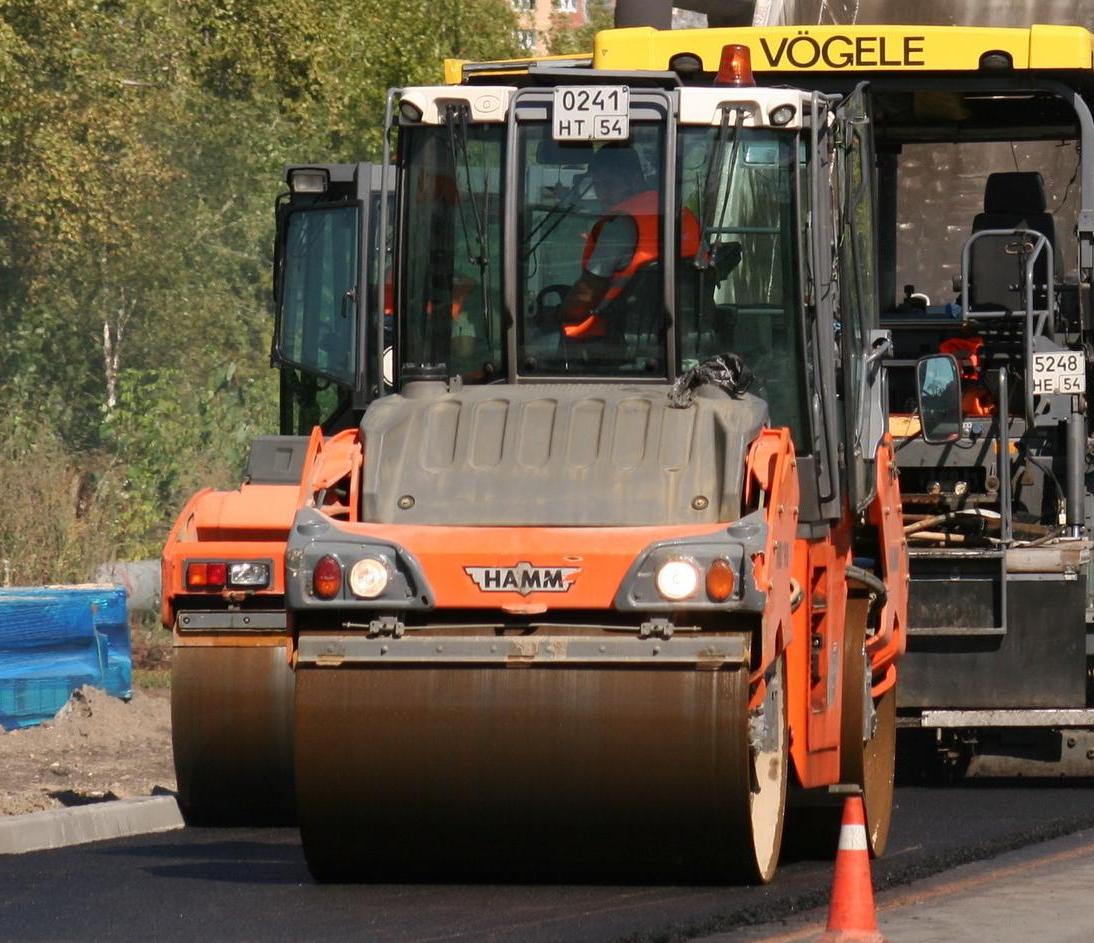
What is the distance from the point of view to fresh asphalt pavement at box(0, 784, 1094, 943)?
24.6 feet

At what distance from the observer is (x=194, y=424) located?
87.2 ft

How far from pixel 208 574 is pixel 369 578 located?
2.69 m

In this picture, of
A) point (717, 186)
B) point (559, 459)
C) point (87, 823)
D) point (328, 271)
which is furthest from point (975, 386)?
point (87, 823)

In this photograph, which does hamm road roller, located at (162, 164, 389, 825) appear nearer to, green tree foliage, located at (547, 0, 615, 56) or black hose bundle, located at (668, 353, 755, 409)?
black hose bundle, located at (668, 353, 755, 409)

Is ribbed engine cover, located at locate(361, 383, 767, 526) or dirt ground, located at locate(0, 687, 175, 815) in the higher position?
ribbed engine cover, located at locate(361, 383, 767, 526)

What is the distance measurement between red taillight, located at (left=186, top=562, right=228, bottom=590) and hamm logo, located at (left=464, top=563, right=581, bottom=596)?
276 centimetres

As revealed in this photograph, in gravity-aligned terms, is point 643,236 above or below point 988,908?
above

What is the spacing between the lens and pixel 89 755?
13.0 m

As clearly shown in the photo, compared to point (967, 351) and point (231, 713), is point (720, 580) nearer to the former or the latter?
point (231, 713)

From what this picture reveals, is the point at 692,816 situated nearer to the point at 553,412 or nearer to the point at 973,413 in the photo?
the point at 553,412

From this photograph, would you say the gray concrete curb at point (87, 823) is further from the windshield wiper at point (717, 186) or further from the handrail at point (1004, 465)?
the handrail at point (1004, 465)

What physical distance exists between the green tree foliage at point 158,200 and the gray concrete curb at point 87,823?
11.6 metres

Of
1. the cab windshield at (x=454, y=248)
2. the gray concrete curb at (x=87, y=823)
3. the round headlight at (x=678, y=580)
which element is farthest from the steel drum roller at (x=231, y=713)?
the round headlight at (x=678, y=580)

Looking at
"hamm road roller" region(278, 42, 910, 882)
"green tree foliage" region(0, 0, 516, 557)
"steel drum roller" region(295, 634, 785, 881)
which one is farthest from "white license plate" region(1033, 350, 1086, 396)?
"green tree foliage" region(0, 0, 516, 557)
